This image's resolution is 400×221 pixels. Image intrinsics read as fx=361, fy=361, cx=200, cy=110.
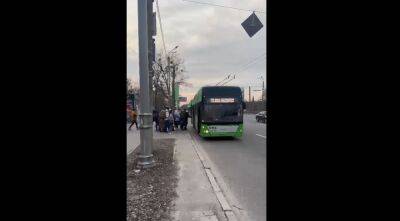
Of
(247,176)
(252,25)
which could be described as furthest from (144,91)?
(252,25)

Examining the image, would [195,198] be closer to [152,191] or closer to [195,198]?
[195,198]

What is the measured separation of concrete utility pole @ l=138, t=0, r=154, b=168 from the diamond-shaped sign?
5.07 m

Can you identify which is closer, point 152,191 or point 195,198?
point 195,198

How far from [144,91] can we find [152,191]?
3.13 m

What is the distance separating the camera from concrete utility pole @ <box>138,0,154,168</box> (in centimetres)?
843

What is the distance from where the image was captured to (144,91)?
8.95m

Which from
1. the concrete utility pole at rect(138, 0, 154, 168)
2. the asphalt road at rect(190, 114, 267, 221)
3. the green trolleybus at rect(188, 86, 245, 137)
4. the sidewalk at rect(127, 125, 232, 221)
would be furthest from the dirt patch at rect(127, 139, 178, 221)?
the green trolleybus at rect(188, 86, 245, 137)

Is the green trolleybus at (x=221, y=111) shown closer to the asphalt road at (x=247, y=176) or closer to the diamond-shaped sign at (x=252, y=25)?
the asphalt road at (x=247, y=176)

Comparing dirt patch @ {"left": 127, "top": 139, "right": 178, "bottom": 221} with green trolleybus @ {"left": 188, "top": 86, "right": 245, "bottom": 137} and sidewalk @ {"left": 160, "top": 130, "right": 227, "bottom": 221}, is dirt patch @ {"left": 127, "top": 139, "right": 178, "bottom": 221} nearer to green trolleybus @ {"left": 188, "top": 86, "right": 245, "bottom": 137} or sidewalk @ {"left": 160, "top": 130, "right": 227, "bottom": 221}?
sidewalk @ {"left": 160, "top": 130, "right": 227, "bottom": 221}

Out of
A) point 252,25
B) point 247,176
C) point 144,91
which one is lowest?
point 247,176

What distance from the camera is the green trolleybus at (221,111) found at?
1834 centimetres
